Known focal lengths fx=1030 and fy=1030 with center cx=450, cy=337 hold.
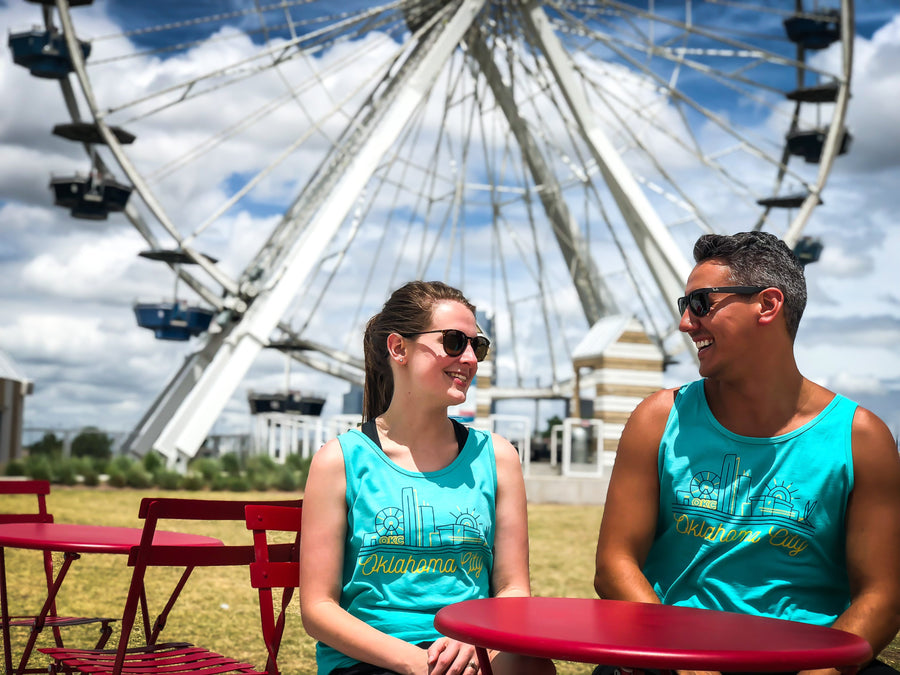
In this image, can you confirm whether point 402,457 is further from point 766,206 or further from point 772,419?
point 766,206

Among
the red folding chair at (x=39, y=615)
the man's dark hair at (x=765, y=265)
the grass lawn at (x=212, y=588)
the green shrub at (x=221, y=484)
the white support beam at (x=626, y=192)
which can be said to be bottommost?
the grass lawn at (x=212, y=588)

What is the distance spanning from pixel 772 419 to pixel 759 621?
1.75 ft

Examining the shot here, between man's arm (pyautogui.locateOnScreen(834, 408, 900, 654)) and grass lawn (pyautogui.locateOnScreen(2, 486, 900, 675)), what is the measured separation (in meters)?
1.08

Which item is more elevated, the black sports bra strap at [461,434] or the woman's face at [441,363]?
the woman's face at [441,363]

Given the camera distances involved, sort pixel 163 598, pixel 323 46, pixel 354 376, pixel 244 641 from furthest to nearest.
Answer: pixel 354 376, pixel 323 46, pixel 163 598, pixel 244 641

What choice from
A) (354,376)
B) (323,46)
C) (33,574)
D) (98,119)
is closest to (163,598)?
(33,574)

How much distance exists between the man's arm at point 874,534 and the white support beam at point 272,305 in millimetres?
11975

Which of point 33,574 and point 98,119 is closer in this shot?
point 33,574

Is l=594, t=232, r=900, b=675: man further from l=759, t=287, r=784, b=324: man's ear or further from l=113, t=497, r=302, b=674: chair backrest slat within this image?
l=113, t=497, r=302, b=674: chair backrest slat

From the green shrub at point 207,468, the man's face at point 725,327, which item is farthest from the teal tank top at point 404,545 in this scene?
the green shrub at point 207,468

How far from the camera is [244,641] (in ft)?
15.6

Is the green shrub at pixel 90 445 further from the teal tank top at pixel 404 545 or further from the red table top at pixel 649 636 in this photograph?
the red table top at pixel 649 636

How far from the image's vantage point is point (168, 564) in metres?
2.58

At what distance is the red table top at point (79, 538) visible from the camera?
2.78m
